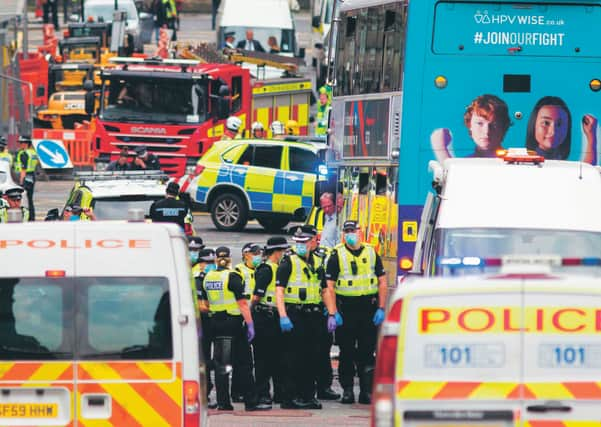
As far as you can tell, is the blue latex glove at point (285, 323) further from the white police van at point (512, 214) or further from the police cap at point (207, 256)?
the white police van at point (512, 214)

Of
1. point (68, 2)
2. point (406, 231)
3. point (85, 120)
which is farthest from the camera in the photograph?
point (68, 2)

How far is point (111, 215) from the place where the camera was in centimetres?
1966

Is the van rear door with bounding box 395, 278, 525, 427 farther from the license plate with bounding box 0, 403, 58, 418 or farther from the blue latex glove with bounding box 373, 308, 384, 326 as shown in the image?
the blue latex glove with bounding box 373, 308, 384, 326

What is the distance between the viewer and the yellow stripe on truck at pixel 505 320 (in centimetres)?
828

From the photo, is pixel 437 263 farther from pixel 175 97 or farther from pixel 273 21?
pixel 273 21

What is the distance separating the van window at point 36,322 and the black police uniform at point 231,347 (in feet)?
14.2

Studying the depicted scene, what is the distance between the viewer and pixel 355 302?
1515 centimetres

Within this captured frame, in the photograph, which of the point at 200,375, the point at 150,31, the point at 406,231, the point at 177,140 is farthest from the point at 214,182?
the point at 150,31

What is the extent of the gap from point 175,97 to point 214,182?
217 inches

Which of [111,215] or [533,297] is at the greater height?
[533,297]

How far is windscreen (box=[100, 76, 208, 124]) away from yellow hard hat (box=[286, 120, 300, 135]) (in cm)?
453

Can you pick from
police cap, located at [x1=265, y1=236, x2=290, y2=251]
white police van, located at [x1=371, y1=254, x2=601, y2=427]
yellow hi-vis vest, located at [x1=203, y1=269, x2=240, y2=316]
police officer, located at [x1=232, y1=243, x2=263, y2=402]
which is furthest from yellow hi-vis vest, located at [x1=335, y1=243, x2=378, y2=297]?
white police van, located at [x1=371, y1=254, x2=601, y2=427]

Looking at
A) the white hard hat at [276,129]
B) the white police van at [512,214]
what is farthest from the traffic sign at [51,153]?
the white police van at [512,214]

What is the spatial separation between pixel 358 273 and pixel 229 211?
45.8ft
